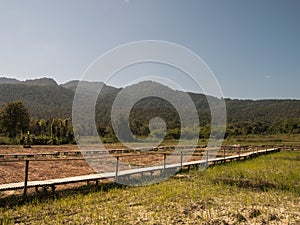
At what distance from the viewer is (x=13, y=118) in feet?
175

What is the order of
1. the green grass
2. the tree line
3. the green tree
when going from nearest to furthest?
the green grass
the tree line
the green tree

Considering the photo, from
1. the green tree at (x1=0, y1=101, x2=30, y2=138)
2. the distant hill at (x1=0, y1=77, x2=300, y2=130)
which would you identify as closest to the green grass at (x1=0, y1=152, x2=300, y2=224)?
the green tree at (x1=0, y1=101, x2=30, y2=138)

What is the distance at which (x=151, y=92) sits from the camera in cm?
1490

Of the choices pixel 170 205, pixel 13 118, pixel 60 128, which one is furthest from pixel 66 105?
pixel 170 205

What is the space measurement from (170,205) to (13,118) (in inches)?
2031

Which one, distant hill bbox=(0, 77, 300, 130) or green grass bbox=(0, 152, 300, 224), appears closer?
green grass bbox=(0, 152, 300, 224)

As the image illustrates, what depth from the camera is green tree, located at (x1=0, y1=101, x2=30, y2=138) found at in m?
53.1

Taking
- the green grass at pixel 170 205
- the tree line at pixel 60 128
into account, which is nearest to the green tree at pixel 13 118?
the tree line at pixel 60 128

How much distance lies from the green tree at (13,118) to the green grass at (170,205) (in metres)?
48.3

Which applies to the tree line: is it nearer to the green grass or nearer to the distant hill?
the green grass

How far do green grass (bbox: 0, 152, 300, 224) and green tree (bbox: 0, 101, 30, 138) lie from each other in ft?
158

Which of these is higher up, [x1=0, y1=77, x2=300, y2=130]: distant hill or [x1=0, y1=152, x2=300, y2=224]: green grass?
[x1=0, y1=77, x2=300, y2=130]: distant hill

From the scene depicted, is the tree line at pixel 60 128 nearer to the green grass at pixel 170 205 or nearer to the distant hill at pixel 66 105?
the green grass at pixel 170 205

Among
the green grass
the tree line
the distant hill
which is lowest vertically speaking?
the green grass
